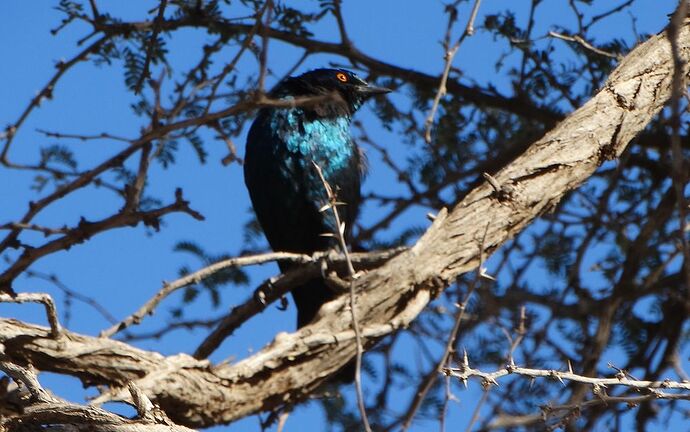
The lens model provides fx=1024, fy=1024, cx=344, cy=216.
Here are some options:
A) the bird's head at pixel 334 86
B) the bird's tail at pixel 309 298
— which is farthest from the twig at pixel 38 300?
the bird's head at pixel 334 86

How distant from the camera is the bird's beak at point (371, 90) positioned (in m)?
5.05

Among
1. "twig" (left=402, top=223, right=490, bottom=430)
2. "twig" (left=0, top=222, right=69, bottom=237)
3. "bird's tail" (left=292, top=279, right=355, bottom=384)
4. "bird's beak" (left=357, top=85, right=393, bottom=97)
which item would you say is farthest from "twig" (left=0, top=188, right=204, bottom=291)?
"bird's beak" (left=357, top=85, right=393, bottom=97)

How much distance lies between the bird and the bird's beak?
0.06 ft

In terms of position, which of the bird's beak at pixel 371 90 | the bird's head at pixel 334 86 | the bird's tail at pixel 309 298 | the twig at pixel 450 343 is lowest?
the twig at pixel 450 343

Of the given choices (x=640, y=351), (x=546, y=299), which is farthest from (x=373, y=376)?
(x=640, y=351)

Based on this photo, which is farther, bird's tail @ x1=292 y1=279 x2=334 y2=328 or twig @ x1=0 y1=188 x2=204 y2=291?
bird's tail @ x1=292 y1=279 x2=334 y2=328

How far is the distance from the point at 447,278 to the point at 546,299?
1.39 meters

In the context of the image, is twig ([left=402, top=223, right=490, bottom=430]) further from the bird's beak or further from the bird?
the bird's beak

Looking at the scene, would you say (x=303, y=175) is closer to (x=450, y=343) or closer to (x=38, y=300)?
(x=38, y=300)

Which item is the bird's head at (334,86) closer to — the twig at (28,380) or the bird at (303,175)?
the bird at (303,175)

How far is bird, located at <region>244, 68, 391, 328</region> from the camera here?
4707mm

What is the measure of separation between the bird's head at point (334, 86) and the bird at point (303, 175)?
49mm

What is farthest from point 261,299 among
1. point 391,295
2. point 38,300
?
point 38,300

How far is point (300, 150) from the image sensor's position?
4.70 m
